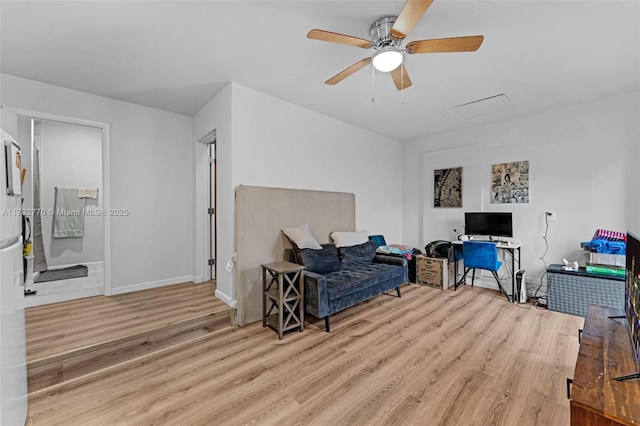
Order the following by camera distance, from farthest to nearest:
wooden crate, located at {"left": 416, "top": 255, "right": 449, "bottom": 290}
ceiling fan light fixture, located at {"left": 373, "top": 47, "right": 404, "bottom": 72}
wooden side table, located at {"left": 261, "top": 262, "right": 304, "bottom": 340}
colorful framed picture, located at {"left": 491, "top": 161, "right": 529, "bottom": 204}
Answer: wooden crate, located at {"left": 416, "top": 255, "right": 449, "bottom": 290}, colorful framed picture, located at {"left": 491, "top": 161, "right": 529, "bottom": 204}, wooden side table, located at {"left": 261, "top": 262, "right": 304, "bottom": 340}, ceiling fan light fixture, located at {"left": 373, "top": 47, "right": 404, "bottom": 72}

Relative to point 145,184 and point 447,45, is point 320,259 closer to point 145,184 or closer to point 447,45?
point 447,45

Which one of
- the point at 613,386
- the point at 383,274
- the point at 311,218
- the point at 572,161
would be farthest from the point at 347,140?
the point at 613,386

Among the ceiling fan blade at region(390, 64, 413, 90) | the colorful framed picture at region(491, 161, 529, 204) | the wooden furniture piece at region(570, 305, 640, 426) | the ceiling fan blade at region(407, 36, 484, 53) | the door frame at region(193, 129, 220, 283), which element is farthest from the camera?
the colorful framed picture at region(491, 161, 529, 204)

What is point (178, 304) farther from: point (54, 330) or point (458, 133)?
point (458, 133)

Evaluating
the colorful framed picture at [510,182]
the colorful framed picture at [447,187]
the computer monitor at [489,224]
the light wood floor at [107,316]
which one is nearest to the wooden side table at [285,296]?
the light wood floor at [107,316]

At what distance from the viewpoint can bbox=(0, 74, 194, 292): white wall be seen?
3.29m

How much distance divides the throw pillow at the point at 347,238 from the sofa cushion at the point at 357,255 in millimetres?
66

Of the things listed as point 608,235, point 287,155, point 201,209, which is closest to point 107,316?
point 201,209

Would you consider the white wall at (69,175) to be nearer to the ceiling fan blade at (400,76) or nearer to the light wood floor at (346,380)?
the light wood floor at (346,380)

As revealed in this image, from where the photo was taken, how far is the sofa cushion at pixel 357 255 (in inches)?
144

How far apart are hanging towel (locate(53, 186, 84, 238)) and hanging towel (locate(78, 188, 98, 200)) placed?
64mm

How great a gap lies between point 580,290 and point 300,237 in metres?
3.45

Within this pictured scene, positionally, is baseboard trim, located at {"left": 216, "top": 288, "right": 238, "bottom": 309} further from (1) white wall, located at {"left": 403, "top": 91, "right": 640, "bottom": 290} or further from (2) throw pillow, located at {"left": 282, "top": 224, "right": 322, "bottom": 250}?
(1) white wall, located at {"left": 403, "top": 91, "right": 640, "bottom": 290}

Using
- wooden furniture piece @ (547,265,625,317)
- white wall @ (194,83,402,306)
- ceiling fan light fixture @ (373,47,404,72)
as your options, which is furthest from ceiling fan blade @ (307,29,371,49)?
wooden furniture piece @ (547,265,625,317)
